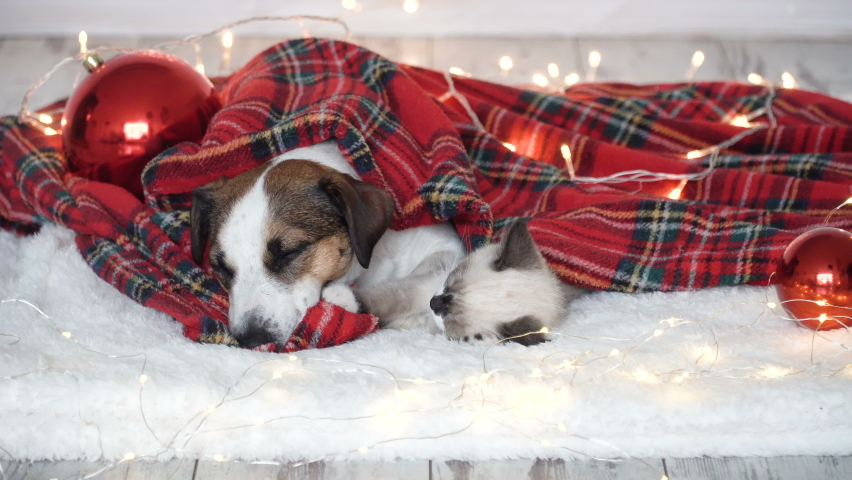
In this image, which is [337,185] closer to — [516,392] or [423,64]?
[516,392]

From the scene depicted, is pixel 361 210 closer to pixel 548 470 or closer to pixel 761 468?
pixel 548 470

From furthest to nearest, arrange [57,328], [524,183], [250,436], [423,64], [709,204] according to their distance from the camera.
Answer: [423,64]
[524,183]
[709,204]
[57,328]
[250,436]

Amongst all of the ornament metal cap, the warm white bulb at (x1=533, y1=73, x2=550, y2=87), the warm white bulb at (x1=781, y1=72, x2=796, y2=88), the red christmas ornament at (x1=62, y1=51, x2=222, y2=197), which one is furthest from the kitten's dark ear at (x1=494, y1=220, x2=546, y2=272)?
the warm white bulb at (x1=781, y1=72, x2=796, y2=88)

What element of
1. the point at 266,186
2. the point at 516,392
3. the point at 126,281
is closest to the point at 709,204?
the point at 516,392

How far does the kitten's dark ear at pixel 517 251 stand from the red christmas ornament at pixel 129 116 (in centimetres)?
112

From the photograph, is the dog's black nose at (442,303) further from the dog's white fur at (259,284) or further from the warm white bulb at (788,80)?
the warm white bulb at (788,80)

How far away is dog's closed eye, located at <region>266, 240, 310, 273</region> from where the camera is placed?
5.55 feet

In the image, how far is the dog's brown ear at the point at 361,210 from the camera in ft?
5.66

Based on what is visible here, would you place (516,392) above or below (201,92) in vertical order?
below

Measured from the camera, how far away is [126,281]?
1.89 meters

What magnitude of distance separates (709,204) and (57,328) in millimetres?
1753

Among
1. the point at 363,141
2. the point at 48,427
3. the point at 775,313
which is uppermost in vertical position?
the point at 363,141

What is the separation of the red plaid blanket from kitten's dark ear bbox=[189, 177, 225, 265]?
0.09 meters

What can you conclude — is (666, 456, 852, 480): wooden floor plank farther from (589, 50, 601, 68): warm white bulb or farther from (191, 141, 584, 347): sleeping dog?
(589, 50, 601, 68): warm white bulb
